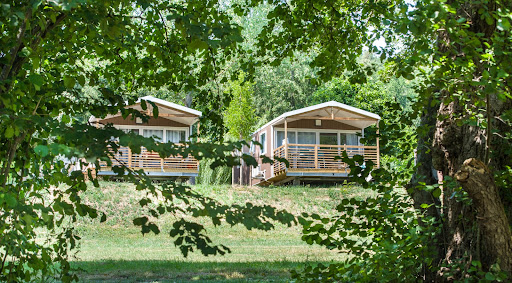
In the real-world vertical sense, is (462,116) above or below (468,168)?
above

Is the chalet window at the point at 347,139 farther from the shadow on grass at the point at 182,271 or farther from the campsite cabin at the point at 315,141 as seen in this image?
the shadow on grass at the point at 182,271

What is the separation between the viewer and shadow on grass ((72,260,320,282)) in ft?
25.9

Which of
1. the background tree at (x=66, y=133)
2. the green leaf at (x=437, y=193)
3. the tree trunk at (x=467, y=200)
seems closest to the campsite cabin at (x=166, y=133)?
the background tree at (x=66, y=133)

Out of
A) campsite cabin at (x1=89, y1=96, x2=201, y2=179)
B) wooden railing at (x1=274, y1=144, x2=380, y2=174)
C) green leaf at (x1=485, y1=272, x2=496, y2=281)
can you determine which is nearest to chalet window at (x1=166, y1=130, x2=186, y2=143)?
campsite cabin at (x1=89, y1=96, x2=201, y2=179)

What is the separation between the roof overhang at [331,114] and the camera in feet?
74.5

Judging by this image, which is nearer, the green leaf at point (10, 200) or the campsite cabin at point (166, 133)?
the green leaf at point (10, 200)

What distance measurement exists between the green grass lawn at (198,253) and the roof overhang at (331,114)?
Result: 3.51 metres

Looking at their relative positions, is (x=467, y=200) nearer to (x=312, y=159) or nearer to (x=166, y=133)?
(x=312, y=159)

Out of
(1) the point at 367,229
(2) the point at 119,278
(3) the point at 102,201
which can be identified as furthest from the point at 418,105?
(3) the point at 102,201

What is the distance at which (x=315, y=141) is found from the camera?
24.5 meters

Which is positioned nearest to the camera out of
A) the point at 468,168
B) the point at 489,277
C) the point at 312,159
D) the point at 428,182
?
the point at 489,277

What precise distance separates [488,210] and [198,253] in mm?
7625

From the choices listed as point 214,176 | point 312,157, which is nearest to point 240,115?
point 214,176

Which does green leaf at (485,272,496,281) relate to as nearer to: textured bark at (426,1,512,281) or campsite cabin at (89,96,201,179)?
textured bark at (426,1,512,281)
